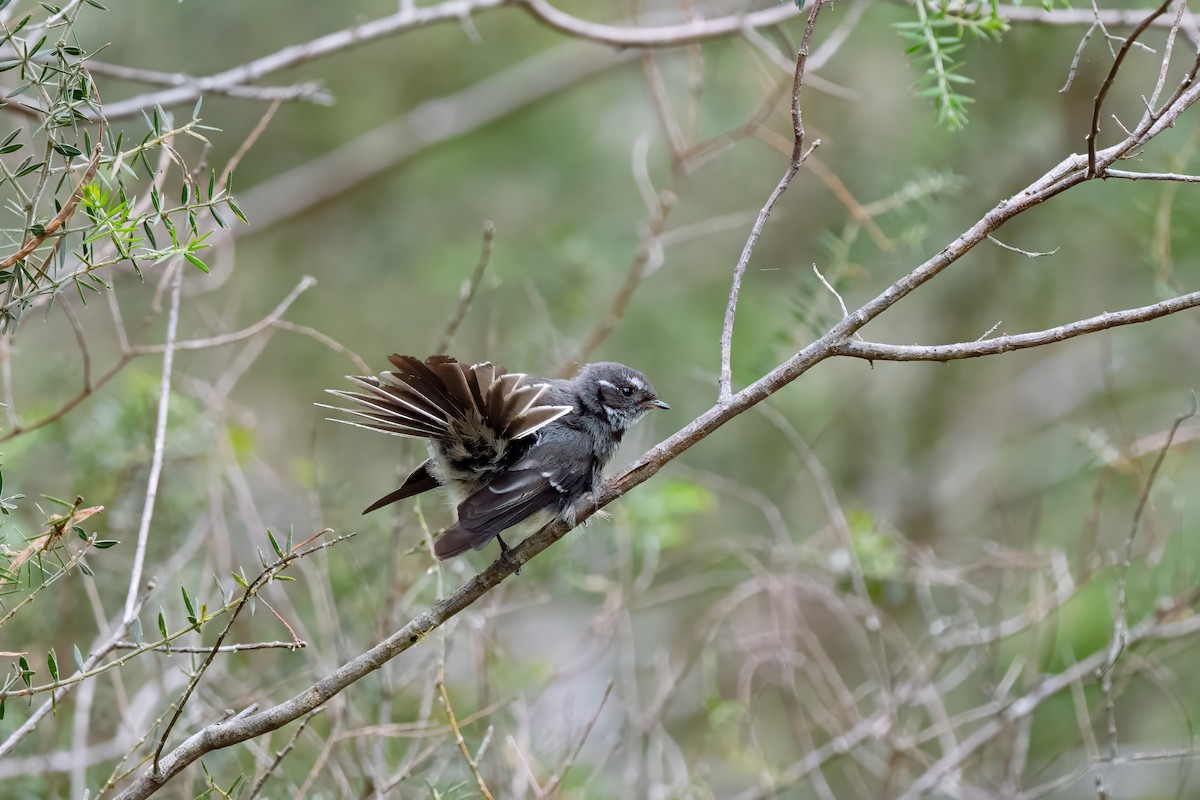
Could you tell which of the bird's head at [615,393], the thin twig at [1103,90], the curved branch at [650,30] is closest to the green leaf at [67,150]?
the thin twig at [1103,90]

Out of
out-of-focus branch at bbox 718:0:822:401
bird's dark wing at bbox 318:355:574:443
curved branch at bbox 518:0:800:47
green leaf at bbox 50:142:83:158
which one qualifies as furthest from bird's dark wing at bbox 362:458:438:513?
curved branch at bbox 518:0:800:47

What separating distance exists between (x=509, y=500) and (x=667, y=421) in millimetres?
4226

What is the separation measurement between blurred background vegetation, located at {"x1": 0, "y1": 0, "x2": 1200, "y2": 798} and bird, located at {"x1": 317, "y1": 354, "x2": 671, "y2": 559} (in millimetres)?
464

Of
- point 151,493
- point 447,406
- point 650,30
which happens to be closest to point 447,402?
point 447,406

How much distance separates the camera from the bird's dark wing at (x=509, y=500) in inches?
131

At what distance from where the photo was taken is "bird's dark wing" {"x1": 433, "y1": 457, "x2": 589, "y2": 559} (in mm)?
3326

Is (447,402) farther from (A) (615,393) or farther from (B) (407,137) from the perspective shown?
(B) (407,137)

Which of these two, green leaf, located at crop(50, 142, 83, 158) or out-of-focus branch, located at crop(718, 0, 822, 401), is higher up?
green leaf, located at crop(50, 142, 83, 158)

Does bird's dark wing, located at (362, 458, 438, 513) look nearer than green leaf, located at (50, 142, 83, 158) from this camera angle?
No

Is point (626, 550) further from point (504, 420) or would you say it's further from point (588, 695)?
point (588, 695)

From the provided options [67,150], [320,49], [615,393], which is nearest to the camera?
[67,150]

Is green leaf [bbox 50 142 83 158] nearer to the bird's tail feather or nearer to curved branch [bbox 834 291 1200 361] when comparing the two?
the bird's tail feather

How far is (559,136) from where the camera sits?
9.24m

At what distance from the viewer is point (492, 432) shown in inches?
147
